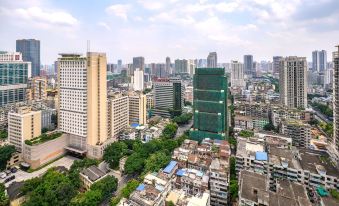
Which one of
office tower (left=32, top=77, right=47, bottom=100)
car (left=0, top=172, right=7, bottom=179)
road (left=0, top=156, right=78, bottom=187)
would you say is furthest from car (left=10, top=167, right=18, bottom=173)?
office tower (left=32, top=77, right=47, bottom=100)

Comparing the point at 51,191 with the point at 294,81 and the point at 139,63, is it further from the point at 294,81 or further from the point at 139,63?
the point at 139,63

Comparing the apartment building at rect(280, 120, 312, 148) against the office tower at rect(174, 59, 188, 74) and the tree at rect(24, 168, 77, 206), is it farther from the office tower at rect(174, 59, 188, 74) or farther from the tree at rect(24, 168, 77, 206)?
the office tower at rect(174, 59, 188, 74)

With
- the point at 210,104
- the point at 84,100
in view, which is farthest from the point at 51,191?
the point at 210,104

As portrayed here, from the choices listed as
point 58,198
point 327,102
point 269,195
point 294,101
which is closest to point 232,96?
point 294,101

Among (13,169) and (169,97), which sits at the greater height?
(169,97)

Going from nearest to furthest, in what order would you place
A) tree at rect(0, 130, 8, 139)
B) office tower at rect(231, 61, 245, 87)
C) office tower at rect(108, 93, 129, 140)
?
office tower at rect(108, 93, 129, 140), tree at rect(0, 130, 8, 139), office tower at rect(231, 61, 245, 87)

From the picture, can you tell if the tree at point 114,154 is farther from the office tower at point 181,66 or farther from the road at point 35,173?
the office tower at point 181,66

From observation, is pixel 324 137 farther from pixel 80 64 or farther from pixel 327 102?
pixel 80 64

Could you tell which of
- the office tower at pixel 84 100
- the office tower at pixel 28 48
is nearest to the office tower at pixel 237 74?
the office tower at pixel 84 100
